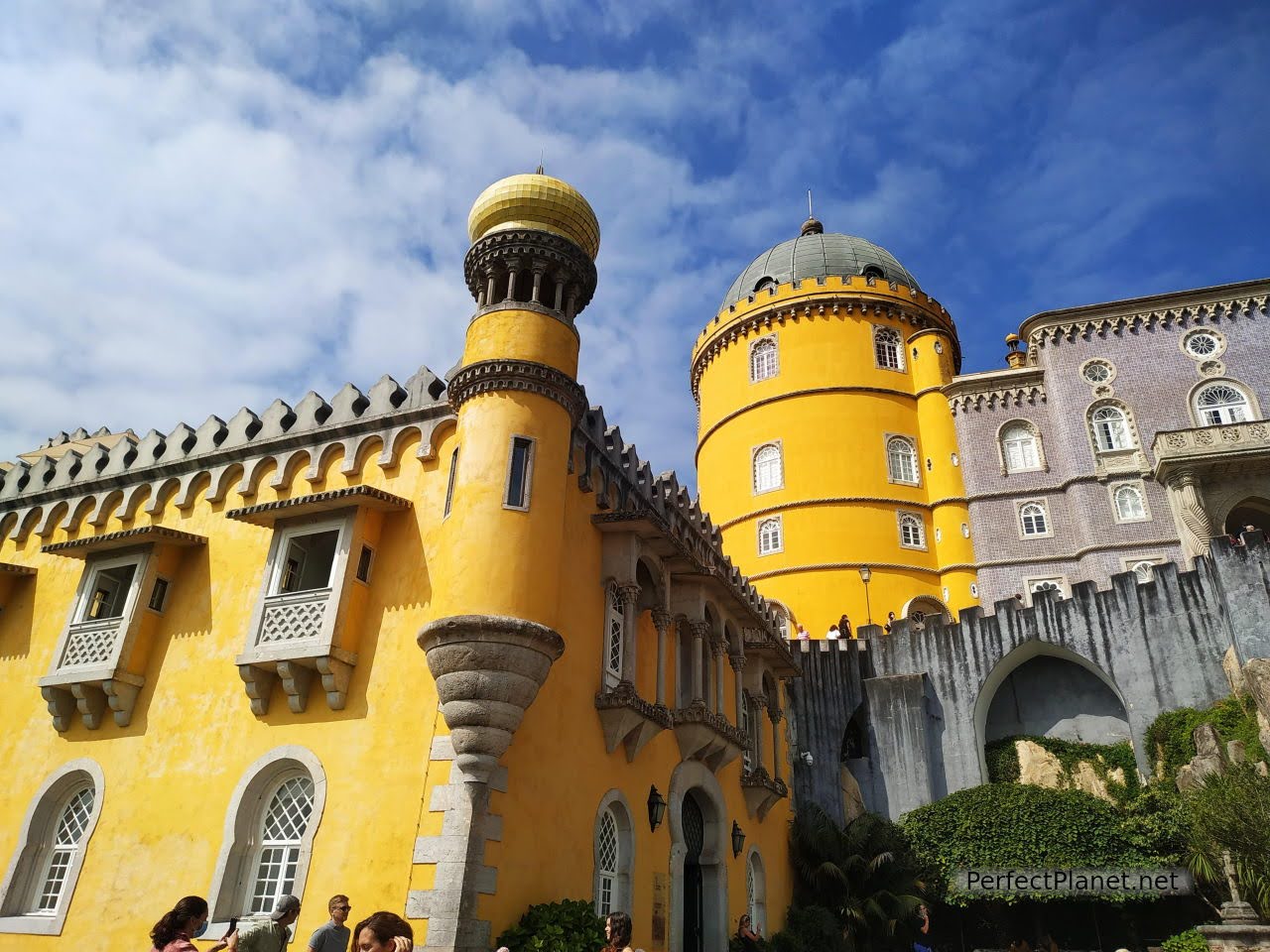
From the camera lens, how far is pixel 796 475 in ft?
107

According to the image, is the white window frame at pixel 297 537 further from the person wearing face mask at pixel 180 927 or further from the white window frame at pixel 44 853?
the person wearing face mask at pixel 180 927

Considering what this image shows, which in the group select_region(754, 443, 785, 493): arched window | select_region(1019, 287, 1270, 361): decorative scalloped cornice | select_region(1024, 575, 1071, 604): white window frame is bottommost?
select_region(1024, 575, 1071, 604): white window frame

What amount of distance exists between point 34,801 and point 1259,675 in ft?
74.8

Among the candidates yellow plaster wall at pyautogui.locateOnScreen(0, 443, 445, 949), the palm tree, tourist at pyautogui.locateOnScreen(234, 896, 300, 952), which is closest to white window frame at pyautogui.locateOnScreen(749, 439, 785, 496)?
the palm tree

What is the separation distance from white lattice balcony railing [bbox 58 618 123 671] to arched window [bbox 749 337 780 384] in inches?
986

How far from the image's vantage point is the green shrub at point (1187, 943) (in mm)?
17492

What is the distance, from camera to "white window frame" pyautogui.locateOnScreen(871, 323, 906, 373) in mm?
34031

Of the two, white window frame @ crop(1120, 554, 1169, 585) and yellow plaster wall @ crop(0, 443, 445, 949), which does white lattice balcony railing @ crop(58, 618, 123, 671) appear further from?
white window frame @ crop(1120, 554, 1169, 585)

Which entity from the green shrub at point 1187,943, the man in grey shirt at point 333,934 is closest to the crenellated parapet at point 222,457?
the man in grey shirt at point 333,934

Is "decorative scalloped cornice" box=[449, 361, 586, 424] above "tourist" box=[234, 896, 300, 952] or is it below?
above

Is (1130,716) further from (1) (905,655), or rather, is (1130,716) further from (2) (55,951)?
(2) (55,951)

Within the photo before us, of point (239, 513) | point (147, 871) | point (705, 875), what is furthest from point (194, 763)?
point (705, 875)

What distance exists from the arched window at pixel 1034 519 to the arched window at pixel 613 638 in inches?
814

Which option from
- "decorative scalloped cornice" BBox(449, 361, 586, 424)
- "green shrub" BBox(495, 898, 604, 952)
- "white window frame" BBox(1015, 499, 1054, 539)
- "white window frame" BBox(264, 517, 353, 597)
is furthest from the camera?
"white window frame" BBox(1015, 499, 1054, 539)
